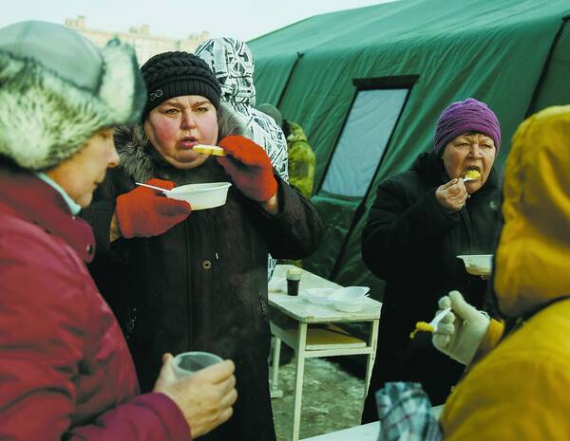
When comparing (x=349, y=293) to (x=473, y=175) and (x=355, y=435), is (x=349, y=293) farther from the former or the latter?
(x=355, y=435)

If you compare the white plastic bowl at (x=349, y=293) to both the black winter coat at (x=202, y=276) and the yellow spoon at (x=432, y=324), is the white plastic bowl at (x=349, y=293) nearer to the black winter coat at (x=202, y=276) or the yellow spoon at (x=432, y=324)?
the black winter coat at (x=202, y=276)

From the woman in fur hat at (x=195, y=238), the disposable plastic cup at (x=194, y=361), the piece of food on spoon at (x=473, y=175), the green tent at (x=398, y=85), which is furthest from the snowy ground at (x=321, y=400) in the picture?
the disposable plastic cup at (x=194, y=361)

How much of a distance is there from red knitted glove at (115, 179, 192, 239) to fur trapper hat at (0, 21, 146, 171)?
627mm

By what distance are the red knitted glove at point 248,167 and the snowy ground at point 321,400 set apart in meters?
2.54

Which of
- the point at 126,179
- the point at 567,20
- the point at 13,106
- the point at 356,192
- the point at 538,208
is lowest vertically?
the point at 356,192

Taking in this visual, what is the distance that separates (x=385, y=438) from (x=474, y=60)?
4724 mm

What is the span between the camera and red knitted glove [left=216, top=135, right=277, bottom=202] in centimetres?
183

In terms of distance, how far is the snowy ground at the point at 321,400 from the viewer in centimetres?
404

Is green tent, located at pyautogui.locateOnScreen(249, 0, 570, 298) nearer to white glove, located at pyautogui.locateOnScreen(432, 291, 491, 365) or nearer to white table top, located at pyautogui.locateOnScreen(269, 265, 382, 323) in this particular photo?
white table top, located at pyautogui.locateOnScreen(269, 265, 382, 323)

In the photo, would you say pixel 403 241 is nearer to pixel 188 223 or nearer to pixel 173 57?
pixel 188 223

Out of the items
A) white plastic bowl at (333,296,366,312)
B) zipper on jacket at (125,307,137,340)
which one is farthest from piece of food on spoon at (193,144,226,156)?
white plastic bowl at (333,296,366,312)

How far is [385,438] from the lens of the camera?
1.15 m

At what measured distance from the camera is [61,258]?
970mm

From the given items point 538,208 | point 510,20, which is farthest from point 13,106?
point 510,20
